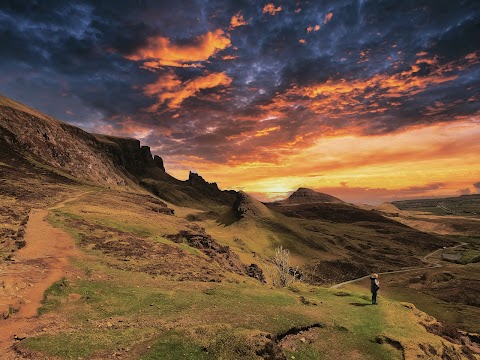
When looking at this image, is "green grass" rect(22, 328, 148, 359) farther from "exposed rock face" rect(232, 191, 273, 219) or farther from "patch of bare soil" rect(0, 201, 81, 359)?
"exposed rock face" rect(232, 191, 273, 219)

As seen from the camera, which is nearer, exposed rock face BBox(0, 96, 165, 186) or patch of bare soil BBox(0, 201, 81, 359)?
patch of bare soil BBox(0, 201, 81, 359)

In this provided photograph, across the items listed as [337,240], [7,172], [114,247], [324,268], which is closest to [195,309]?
[114,247]

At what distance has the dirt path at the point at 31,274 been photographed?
16875 millimetres

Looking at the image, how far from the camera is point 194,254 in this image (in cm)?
4466

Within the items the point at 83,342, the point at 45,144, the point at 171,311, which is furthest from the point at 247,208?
the point at 83,342

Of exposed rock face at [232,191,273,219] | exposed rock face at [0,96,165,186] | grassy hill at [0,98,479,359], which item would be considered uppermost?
exposed rock face at [0,96,165,186]

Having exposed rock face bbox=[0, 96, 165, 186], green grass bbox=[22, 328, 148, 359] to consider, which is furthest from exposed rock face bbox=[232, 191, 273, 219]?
green grass bbox=[22, 328, 148, 359]

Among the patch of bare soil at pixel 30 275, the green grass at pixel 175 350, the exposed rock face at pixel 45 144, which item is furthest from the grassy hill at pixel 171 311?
the exposed rock face at pixel 45 144

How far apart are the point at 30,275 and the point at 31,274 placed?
11.2 inches

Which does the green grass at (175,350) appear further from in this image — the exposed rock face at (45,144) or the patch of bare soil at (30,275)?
the exposed rock face at (45,144)

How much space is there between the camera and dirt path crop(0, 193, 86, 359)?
1688 centimetres

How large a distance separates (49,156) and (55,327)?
131761mm

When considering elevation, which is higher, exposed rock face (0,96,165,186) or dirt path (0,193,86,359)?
exposed rock face (0,96,165,186)

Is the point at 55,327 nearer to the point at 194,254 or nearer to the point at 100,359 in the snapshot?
the point at 100,359
